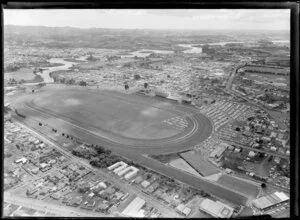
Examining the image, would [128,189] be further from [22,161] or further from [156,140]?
[22,161]

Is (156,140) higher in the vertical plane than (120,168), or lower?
higher

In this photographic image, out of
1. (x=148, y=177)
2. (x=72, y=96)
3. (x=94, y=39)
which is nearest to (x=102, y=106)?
(x=72, y=96)

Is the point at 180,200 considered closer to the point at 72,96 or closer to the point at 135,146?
the point at 135,146

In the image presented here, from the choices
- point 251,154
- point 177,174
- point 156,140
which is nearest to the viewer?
point 177,174

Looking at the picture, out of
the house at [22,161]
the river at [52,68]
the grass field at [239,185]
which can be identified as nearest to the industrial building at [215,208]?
the grass field at [239,185]

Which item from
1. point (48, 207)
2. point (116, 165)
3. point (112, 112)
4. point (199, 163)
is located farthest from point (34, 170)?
point (199, 163)

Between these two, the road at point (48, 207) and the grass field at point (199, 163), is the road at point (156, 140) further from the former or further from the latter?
the road at point (48, 207)

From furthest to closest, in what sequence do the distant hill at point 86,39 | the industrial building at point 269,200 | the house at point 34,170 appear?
the distant hill at point 86,39 < the house at point 34,170 < the industrial building at point 269,200
